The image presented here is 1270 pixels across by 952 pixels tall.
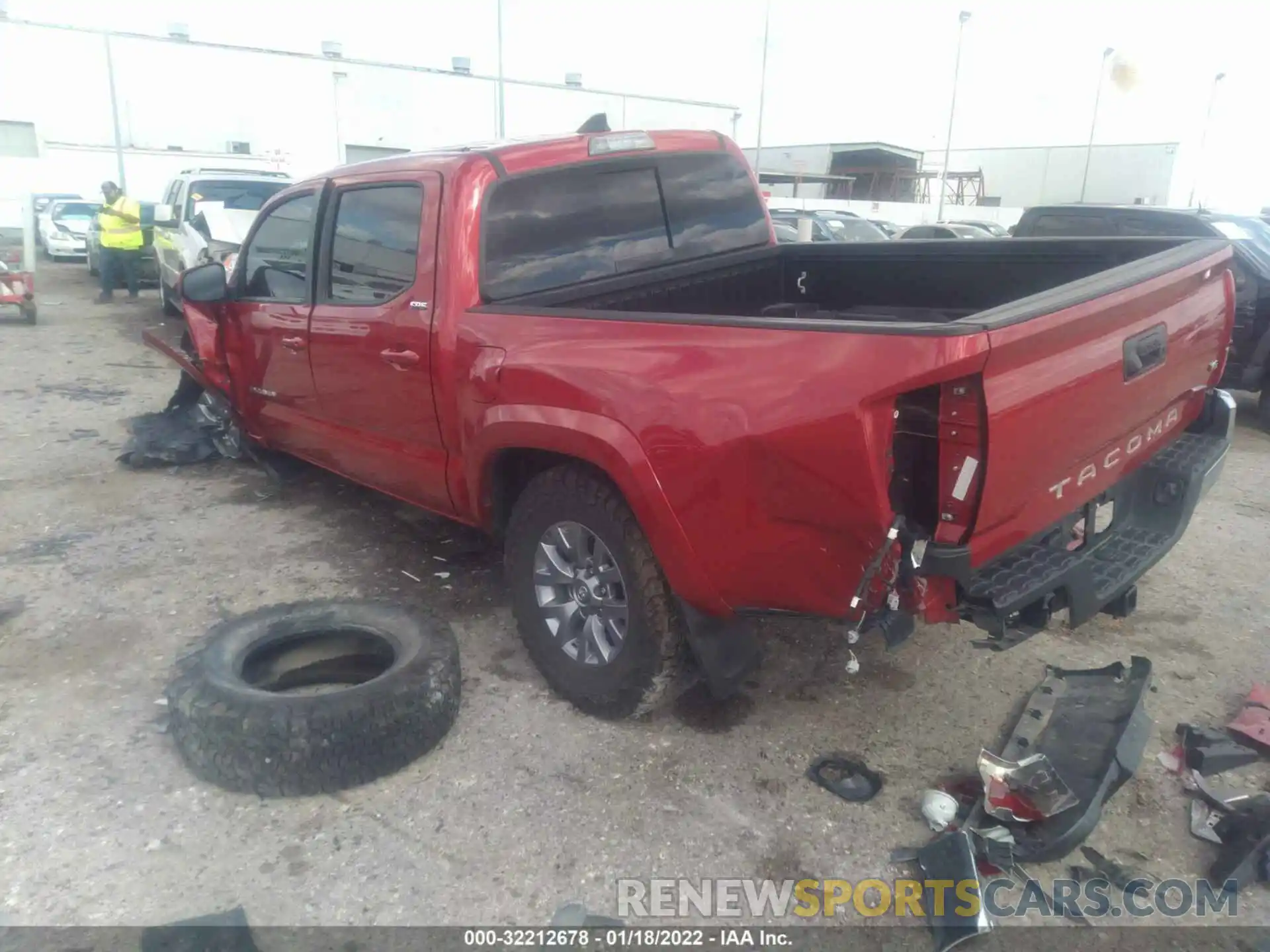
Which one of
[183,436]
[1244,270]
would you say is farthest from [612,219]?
[1244,270]

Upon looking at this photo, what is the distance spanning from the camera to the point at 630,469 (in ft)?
9.14

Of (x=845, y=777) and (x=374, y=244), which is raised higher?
(x=374, y=244)

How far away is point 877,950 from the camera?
2389 mm

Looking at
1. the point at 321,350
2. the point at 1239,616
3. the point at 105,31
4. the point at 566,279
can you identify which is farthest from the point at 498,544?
the point at 105,31

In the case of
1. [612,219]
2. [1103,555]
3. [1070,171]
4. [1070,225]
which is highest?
[1070,171]

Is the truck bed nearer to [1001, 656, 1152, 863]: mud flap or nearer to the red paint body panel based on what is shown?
the red paint body panel

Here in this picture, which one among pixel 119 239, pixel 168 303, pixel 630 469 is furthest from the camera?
pixel 119 239

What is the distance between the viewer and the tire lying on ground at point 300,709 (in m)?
2.86

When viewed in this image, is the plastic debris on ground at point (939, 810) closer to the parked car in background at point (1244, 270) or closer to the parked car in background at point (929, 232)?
the parked car in background at point (1244, 270)

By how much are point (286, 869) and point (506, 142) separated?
2.85 metres

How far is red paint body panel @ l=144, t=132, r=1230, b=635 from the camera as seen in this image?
89.4 inches

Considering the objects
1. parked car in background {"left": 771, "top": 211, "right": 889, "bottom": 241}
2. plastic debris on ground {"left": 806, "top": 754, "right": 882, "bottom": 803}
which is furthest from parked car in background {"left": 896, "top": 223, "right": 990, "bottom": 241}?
plastic debris on ground {"left": 806, "top": 754, "right": 882, "bottom": 803}

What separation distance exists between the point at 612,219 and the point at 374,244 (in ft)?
3.35

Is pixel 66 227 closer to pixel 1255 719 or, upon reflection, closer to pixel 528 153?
pixel 528 153
